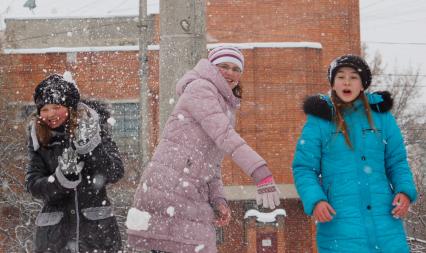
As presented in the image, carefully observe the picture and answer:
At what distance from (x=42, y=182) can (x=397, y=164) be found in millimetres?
2091

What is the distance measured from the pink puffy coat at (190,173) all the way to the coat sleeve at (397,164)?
884 millimetres

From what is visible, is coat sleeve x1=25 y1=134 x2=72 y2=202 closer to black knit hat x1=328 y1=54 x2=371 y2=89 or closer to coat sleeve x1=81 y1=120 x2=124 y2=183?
coat sleeve x1=81 y1=120 x2=124 y2=183

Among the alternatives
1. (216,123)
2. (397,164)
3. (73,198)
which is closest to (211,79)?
(216,123)

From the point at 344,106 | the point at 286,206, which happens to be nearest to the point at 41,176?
the point at 344,106

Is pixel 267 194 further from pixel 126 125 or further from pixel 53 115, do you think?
pixel 126 125

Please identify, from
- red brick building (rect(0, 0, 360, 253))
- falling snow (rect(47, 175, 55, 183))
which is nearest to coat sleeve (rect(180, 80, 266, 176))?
falling snow (rect(47, 175, 55, 183))

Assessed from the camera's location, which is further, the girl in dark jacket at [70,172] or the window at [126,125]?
the window at [126,125]

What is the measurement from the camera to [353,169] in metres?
3.77

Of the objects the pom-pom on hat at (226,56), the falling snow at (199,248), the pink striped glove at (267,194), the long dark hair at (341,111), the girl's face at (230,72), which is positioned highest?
the pom-pom on hat at (226,56)

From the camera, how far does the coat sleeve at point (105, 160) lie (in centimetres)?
390

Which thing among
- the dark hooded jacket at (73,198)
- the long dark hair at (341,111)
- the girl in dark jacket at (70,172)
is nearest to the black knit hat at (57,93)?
the girl in dark jacket at (70,172)

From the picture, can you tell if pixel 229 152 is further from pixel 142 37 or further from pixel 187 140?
pixel 142 37

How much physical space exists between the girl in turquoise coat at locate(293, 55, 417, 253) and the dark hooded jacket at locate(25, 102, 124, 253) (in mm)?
1149

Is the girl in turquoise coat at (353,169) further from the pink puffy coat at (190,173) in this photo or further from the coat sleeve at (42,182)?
the coat sleeve at (42,182)
